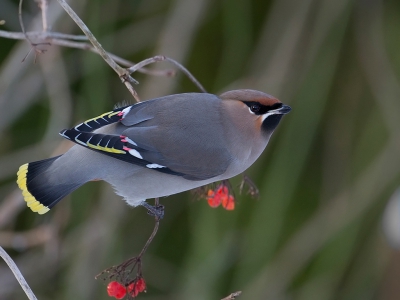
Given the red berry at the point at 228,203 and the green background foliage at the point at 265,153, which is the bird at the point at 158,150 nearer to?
the red berry at the point at 228,203

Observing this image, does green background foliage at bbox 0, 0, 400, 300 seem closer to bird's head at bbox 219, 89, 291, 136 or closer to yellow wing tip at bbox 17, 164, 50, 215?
yellow wing tip at bbox 17, 164, 50, 215

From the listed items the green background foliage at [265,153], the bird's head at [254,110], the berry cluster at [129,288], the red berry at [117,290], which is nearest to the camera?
the berry cluster at [129,288]

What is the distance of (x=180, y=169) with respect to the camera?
2.43m

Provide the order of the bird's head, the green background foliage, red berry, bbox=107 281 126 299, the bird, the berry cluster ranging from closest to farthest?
the berry cluster
red berry, bbox=107 281 126 299
the bird
the bird's head
the green background foliage

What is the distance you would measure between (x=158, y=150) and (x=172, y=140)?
2.7 inches

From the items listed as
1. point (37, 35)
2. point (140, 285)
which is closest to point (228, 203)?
point (140, 285)

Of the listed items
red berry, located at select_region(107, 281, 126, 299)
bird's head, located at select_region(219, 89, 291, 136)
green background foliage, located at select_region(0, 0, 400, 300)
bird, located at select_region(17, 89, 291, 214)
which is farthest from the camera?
green background foliage, located at select_region(0, 0, 400, 300)

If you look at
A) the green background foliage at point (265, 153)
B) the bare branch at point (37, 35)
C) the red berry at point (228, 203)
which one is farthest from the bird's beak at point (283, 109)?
the green background foliage at point (265, 153)

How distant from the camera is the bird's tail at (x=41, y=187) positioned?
238cm

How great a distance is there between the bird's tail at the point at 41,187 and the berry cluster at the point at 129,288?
398mm

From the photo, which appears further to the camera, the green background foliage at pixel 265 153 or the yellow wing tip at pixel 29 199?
the green background foliage at pixel 265 153

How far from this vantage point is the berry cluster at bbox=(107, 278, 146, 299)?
2.18 meters

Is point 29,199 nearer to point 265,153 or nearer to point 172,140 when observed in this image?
point 172,140

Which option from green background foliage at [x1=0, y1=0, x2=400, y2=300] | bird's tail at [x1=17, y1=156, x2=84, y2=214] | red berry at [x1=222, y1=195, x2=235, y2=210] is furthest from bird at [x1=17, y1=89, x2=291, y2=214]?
green background foliage at [x1=0, y1=0, x2=400, y2=300]
